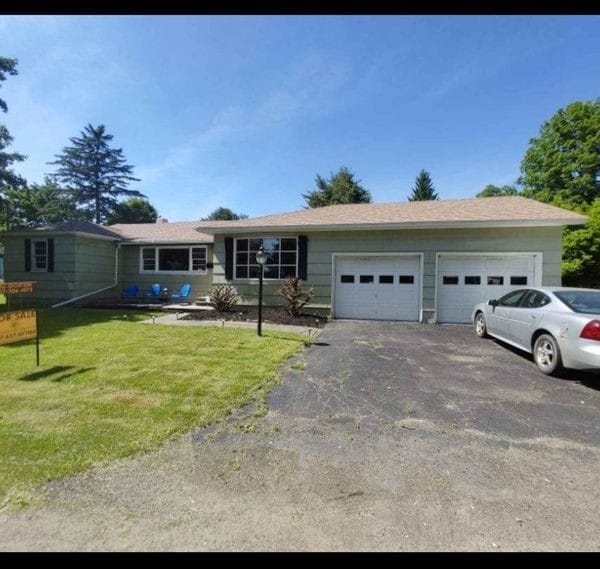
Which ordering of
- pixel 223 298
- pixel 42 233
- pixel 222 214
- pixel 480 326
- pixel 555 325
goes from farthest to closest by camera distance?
1. pixel 222 214
2. pixel 42 233
3. pixel 223 298
4. pixel 480 326
5. pixel 555 325

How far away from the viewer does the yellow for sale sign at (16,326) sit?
503 cm

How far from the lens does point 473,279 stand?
1017 centimetres

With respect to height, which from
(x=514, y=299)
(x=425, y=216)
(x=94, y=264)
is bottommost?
(x=514, y=299)

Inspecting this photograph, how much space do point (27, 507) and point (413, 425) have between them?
329 cm

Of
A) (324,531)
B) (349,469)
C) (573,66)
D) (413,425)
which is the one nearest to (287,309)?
(413,425)

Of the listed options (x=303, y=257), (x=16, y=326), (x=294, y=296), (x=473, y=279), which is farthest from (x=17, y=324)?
(x=473, y=279)

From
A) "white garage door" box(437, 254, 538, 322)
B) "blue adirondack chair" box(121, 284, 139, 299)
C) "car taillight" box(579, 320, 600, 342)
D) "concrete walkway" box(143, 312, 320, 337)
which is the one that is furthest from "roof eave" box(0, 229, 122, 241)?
"car taillight" box(579, 320, 600, 342)

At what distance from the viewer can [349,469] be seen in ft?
8.69

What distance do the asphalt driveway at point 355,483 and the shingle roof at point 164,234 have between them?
37.0 feet

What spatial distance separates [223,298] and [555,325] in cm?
902

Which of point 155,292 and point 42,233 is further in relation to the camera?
point 155,292

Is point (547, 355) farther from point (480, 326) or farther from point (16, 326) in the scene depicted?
point (16, 326)

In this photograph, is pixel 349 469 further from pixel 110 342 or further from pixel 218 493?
pixel 110 342

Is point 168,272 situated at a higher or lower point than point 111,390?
higher
